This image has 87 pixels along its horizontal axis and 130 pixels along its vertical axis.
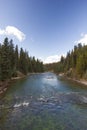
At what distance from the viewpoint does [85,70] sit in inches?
1996

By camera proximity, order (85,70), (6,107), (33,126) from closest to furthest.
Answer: (33,126)
(6,107)
(85,70)

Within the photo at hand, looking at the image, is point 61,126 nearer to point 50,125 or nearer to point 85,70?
point 50,125

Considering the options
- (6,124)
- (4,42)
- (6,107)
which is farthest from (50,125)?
(4,42)

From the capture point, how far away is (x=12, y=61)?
61750 millimetres

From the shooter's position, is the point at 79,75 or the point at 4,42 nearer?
the point at 4,42

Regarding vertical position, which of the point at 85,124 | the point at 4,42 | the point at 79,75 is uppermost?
the point at 4,42

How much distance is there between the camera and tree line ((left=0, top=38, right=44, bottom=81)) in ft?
132

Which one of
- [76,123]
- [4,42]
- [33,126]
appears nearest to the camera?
[33,126]

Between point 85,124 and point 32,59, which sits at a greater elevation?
point 32,59

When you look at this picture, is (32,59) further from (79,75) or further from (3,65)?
(3,65)

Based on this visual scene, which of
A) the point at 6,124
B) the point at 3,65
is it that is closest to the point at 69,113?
the point at 6,124

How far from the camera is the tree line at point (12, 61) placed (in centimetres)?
4017

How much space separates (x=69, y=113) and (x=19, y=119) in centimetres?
520

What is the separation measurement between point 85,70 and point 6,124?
4137 centimetres
